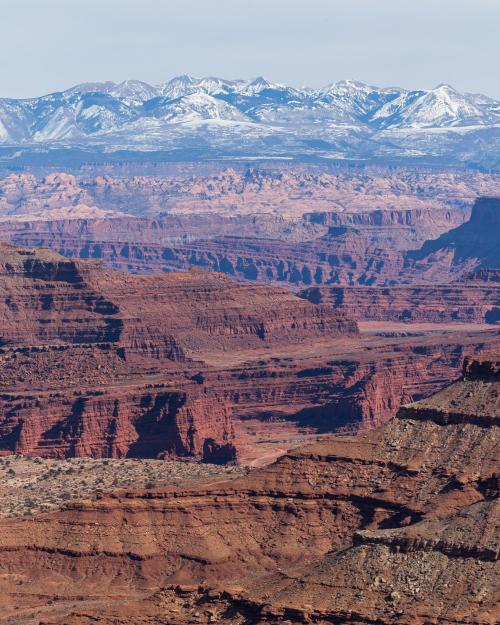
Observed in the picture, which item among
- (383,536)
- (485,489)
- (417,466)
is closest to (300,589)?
(383,536)

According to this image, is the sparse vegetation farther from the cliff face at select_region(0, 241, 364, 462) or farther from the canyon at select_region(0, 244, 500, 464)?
the cliff face at select_region(0, 241, 364, 462)

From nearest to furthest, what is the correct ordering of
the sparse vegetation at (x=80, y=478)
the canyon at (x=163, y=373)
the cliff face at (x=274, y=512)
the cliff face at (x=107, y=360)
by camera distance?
1. the cliff face at (x=274, y=512)
2. the sparse vegetation at (x=80, y=478)
3. the cliff face at (x=107, y=360)
4. the canyon at (x=163, y=373)

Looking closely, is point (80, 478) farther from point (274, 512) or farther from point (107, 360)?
point (107, 360)

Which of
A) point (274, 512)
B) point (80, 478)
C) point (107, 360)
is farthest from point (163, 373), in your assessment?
point (274, 512)

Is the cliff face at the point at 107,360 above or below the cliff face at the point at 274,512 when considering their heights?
below

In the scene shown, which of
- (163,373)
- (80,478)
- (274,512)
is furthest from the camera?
(163,373)

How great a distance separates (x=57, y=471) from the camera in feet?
356

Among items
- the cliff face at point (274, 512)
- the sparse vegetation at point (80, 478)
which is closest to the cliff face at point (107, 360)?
the sparse vegetation at point (80, 478)

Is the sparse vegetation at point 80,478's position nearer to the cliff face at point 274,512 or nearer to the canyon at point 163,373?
the cliff face at point 274,512

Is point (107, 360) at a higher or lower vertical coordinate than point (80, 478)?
lower

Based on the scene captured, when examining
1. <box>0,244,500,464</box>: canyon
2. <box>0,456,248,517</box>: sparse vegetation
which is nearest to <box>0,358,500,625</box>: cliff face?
<box>0,456,248,517</box>: sparse vegetation

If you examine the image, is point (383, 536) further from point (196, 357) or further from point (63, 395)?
point (196, 357)

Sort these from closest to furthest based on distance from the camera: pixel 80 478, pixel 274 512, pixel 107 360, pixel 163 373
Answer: pixel 274 512 → pixel 80 478 → pixel 107 360 → pixel 163 373

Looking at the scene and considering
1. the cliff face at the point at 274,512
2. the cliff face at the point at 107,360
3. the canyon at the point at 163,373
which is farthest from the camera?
the canyon at the point at 163,373
